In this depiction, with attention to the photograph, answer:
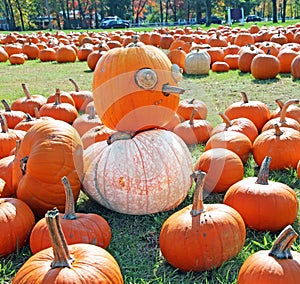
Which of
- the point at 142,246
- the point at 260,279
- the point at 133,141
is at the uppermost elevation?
the point at 133,141

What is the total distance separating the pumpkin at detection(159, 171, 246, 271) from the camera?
2.59 meters

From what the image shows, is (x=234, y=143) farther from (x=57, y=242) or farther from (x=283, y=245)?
(x=57, y=242)

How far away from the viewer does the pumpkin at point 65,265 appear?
204cm

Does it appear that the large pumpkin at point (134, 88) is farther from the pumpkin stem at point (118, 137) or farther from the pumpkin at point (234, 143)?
the pumpkin at point (234, 143)

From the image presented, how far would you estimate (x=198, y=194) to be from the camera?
101 inches

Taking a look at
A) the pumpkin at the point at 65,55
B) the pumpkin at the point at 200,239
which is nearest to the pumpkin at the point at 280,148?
the pumpkin at the point at 200,239

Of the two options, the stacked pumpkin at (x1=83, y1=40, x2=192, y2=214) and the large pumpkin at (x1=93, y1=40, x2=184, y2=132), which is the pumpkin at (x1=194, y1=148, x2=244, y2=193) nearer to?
the stacked pumpkin at (x1=83, y1=40, x2=192, y2=214)

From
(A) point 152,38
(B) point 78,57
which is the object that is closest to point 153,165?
(B) point 78,57

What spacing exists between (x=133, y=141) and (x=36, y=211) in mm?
942

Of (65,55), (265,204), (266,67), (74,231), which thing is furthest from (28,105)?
(65,55)

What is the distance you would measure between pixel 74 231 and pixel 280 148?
2263mm

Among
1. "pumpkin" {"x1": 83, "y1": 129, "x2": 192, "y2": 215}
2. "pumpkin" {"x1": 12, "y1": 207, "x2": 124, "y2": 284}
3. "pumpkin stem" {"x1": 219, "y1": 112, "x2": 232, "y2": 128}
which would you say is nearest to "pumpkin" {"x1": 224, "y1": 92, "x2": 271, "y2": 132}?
"pumpkin stem" {"x1": 219, "y1": 112, "x2": 232, "y2": 128}

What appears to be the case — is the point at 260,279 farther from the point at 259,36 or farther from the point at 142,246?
the point at 259,36

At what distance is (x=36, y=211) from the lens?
3.31 m
